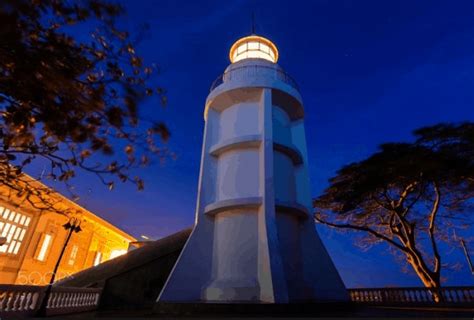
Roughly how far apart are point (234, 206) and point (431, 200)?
41.5 feet

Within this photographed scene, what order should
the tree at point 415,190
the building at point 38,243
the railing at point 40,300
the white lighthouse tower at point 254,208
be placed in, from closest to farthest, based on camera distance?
1. the railing at point 40,300
2. the white lighthouse tower at point 254,208
3. the tree at point 415,190
4. the building at point 38,243

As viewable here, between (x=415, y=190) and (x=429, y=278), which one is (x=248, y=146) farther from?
(x=429, y=278)

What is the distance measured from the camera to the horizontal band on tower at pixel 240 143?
1100 cm

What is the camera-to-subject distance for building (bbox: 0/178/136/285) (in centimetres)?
1655

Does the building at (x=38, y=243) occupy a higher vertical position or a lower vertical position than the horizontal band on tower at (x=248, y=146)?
lower

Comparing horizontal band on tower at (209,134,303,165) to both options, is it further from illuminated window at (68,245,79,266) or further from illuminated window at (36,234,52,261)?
illuminated window at (68,245,79,266)

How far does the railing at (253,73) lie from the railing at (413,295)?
40.0ft

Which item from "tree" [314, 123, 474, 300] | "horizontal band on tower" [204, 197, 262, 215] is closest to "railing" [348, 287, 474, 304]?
Answer: "tree" [314, 123, 474, 300]

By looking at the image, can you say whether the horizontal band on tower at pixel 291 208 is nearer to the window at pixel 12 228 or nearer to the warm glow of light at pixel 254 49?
the warm glow of light at pixel 254 49

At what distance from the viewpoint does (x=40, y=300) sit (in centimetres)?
739

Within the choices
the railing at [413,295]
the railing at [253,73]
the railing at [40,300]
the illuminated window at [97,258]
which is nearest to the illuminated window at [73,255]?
the illuminated window at [97,258]

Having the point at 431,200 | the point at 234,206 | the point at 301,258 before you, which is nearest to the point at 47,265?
the point at 234,206

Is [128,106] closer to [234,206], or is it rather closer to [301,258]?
[234,206]

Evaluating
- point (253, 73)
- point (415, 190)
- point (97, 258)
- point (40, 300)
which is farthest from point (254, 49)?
point (97, 258)
